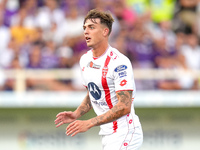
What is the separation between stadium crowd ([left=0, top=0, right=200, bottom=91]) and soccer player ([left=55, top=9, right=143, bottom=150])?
16.7 ft

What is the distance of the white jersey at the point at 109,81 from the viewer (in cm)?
480

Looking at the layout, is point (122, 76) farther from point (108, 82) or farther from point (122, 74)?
point (108, 82)

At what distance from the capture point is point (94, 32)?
497 centimetres

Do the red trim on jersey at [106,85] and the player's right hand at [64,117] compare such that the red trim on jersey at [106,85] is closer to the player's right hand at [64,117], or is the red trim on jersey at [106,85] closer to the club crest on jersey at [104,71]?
the club crest on jersey at [104,71]

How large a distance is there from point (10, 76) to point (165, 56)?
367 cm

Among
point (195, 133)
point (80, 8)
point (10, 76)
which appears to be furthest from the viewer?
point (80, 8)

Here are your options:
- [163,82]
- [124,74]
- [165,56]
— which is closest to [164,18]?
[165,56]

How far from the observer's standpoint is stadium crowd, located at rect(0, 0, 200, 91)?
1039 cm

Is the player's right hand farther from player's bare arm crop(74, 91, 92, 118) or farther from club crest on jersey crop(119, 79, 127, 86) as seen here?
club crest on jersey crop(119, 79, 127, 86)

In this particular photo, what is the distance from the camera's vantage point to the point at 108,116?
4.64 m

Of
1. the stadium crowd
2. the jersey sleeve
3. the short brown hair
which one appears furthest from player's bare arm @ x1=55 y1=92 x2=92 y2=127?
the stadium crowd

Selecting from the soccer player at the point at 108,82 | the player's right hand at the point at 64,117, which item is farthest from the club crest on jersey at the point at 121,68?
the player's right hand at the point at 64,117

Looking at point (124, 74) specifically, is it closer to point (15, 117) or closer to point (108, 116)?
point (108, 116)

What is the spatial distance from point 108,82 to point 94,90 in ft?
0.82
